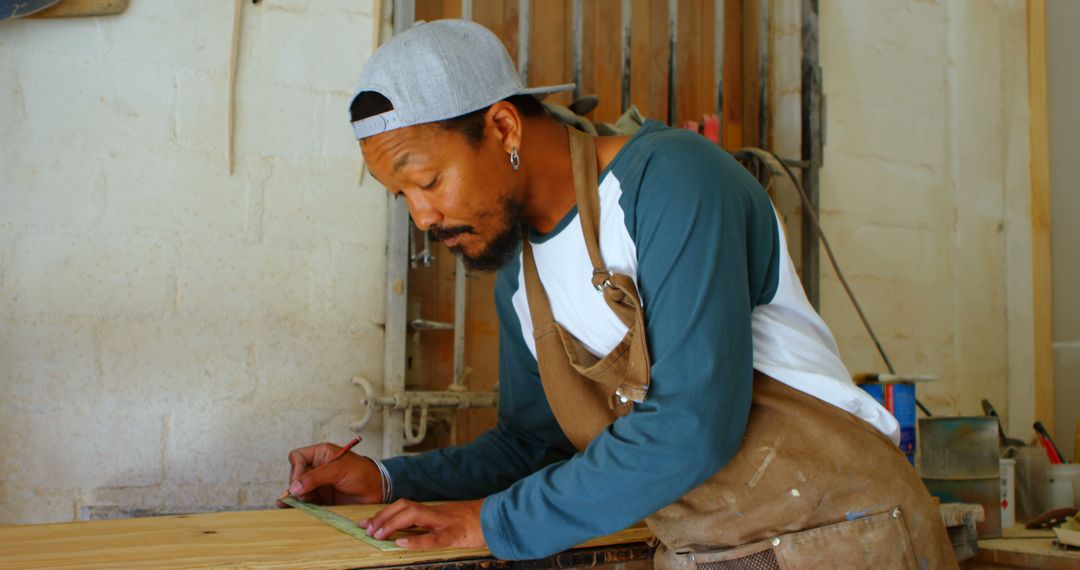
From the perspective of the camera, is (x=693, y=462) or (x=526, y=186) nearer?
(x=693, y=462)

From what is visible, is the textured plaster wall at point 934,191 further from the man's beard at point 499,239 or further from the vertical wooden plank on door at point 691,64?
the man's beard at point 499,239

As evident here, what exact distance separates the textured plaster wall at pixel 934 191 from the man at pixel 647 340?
185 cm

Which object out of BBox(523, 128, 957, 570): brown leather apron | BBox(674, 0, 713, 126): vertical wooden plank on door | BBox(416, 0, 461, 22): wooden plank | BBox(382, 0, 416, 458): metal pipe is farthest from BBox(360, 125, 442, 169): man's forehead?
BBox(674, 0, 713, 126): vertical wooden plank on door

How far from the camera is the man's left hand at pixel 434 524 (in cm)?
140

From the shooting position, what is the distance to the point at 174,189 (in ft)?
7.01

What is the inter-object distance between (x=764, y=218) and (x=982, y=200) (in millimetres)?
2582

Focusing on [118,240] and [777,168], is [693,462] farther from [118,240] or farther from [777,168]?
[777,168]

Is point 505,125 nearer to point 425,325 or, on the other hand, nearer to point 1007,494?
point 425,325

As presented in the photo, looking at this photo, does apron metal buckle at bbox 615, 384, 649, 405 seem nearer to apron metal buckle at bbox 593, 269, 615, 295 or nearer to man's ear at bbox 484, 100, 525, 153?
apron metal buckle at bbox 593, 269, 615, 295

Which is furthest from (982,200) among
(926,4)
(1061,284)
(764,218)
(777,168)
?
(764,218)

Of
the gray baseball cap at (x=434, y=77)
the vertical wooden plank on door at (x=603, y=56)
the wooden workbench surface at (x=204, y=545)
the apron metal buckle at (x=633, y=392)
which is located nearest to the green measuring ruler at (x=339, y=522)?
the wooden workbench surface at (x=204, y=545)

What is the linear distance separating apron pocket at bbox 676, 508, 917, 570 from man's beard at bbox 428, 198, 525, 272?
1.99ft

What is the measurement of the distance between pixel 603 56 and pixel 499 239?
59.6 inches

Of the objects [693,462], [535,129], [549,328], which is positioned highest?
Result: [535,129]
